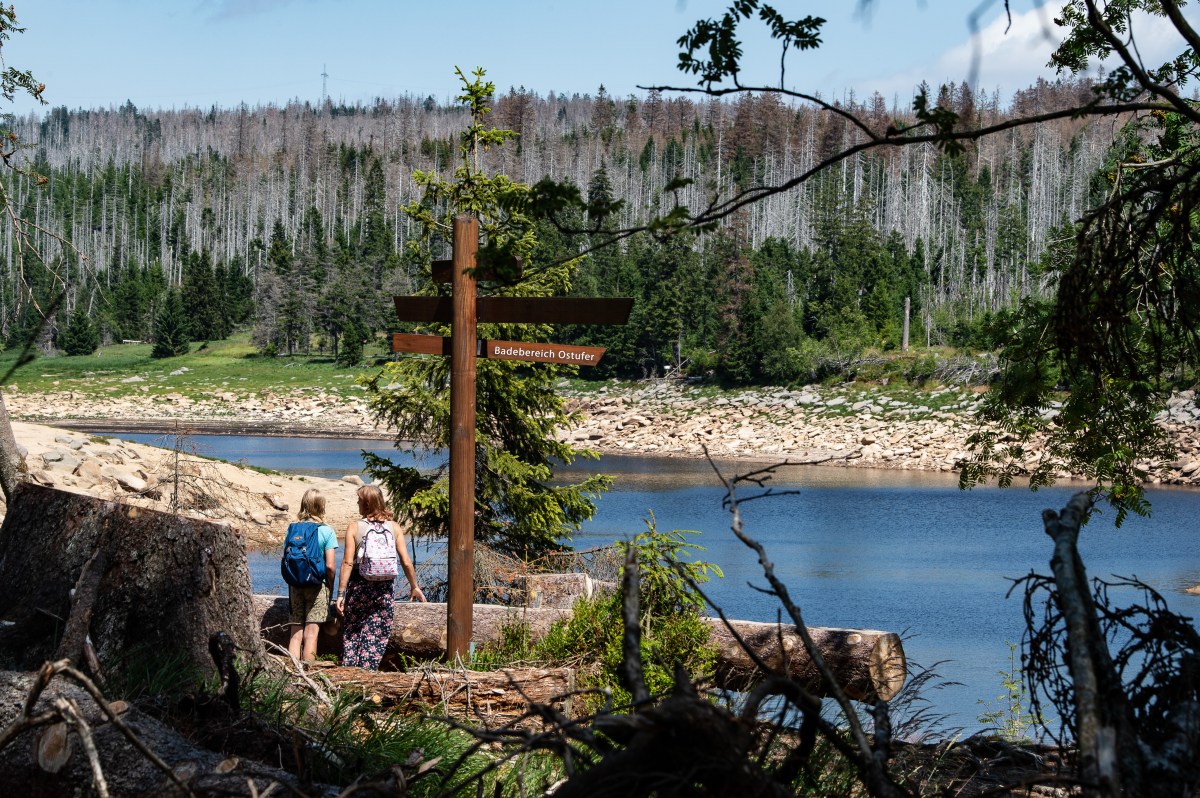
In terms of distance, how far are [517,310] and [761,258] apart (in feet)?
248

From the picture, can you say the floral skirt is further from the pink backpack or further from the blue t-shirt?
the blue t-shirt

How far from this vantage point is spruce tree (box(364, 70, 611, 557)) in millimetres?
12367

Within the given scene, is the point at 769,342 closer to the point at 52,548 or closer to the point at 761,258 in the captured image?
the point at 761,258

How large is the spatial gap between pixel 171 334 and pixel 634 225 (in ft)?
176

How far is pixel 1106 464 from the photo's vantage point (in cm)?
722

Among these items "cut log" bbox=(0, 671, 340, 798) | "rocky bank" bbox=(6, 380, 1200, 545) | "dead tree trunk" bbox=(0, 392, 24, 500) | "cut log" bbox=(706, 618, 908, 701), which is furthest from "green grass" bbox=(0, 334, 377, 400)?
"cut log" bbox=(0, 671, 340, 798)

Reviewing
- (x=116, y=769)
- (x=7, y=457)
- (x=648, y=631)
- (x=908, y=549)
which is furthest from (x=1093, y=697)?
(x=908, y=549)

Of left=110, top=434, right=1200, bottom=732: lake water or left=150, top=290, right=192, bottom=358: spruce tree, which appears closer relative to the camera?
left=110, top=434, right=1200, bottom=732: lake water

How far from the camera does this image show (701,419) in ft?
189

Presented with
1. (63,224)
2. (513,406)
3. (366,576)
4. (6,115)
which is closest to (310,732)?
(366,576)

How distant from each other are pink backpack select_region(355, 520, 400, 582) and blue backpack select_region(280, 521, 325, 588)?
0.26 metres

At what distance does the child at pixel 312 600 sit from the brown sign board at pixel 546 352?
58.9 inches

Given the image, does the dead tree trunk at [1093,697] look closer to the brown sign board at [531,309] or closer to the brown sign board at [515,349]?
the brown sign board at [531,309]

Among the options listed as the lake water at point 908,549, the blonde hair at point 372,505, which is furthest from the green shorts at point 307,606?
the lake water at point 908,549
